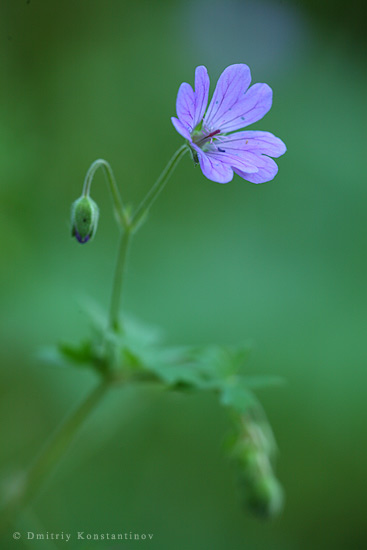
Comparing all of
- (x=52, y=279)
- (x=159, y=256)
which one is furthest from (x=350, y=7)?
(x=52, y=279)

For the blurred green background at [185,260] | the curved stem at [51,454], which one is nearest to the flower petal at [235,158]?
the curved stem at [51,454]

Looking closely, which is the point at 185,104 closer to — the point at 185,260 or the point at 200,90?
the point at 200,90

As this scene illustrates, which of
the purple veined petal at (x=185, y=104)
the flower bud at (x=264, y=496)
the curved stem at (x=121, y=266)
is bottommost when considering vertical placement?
the flower bud at (x=264, y=496)

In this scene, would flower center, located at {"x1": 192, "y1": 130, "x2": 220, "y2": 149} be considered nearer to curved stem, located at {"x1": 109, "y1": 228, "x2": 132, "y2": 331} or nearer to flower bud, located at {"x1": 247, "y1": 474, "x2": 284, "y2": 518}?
curved stem, located at {"x1": 109, "y1": 228, "x2": 132, "y2": 331}

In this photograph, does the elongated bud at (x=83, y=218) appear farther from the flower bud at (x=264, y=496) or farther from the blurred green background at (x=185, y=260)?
the blurred green background at (x=185, y=260)

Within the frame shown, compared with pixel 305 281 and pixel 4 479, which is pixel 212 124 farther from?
pixel 305 281

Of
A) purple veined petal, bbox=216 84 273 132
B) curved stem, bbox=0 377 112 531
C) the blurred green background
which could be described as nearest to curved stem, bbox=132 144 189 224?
purple veined petal, bbox=216 84 273 132

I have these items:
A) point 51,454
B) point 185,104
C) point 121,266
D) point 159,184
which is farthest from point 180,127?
point 51,454
